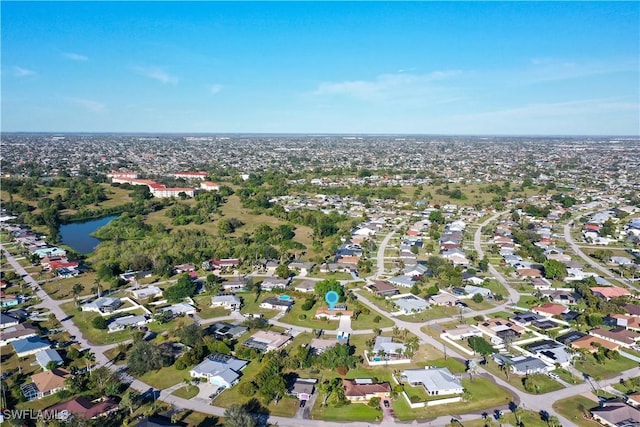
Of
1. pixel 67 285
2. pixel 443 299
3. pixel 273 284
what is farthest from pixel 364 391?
pixel 67 285

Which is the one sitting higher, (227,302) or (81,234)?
(227,302)

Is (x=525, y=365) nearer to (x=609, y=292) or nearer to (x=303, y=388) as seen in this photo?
(x=303, y=388)

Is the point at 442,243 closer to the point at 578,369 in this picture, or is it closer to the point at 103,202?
the point at 578,369


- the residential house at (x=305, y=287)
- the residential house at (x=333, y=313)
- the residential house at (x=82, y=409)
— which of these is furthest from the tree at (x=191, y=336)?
the residential house at (x=305, y=287)

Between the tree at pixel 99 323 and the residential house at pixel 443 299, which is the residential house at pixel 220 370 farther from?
the residential house at pixel 443 299

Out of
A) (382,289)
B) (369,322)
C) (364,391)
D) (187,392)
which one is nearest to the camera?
(364,391)
